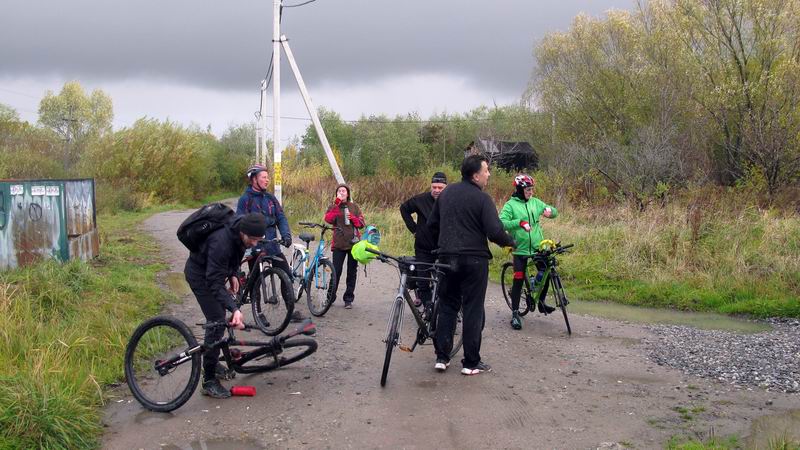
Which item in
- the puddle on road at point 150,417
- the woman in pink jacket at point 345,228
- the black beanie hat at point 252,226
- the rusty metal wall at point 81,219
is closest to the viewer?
the puddle on road at point 150,417

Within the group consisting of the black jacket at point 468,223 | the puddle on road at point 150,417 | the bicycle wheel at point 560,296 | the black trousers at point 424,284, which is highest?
the black jacket at point 468,223

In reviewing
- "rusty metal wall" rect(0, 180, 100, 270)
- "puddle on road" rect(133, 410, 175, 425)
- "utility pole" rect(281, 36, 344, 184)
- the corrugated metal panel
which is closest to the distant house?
"utility pole" rect(281, 36, 344, 184)

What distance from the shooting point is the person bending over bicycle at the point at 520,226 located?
328 inches

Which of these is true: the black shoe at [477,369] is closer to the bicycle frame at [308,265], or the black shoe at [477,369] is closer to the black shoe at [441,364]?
the black shoe at [441,364]

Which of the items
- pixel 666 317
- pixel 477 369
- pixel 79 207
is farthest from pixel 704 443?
pixel 79 207

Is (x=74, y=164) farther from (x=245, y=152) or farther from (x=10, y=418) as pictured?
(x=10, y=418)

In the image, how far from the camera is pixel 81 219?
1223 centimetres

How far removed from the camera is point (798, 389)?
6109 mm

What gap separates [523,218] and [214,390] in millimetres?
4224

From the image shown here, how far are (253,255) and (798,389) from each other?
590cm

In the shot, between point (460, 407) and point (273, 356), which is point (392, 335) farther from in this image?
point (273, 356)

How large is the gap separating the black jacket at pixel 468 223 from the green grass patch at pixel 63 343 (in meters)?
3.22

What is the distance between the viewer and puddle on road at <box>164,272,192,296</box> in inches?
424

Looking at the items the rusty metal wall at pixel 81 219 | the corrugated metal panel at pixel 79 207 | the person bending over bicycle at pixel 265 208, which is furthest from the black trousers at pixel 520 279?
the corrugated metal panel at pixel 79 207
